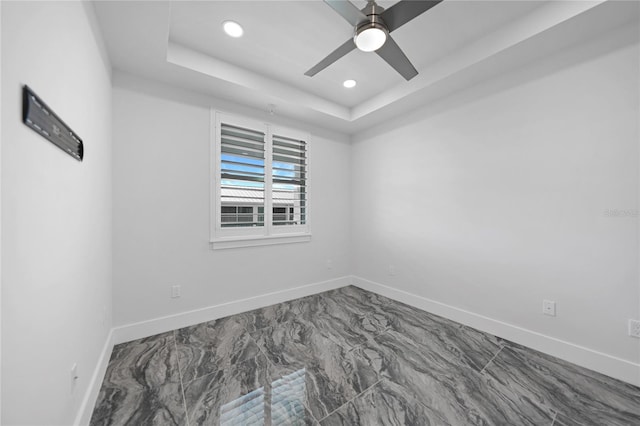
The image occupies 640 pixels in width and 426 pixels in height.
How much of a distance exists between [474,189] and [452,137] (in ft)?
2.19

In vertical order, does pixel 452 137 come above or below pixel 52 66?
above

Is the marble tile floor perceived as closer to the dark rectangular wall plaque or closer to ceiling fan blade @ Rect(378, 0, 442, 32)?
the dark rectangular wall plaque

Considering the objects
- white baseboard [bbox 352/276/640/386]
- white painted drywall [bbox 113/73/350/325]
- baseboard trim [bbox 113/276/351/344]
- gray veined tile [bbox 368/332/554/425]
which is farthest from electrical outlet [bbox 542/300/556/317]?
white painted drywall [bbox 113/73/350/325]

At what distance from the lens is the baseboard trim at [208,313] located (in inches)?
91.6

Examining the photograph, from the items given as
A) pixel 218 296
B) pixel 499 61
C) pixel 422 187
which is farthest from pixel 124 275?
pixel 499 61

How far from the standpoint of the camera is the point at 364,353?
2.14 meters

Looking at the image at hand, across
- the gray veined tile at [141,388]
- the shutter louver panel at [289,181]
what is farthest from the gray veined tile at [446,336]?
the gray veined tile at [141,388]

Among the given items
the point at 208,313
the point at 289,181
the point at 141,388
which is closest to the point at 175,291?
the point at 208,313

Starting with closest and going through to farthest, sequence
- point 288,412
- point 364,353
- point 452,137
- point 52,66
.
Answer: point 52,66
point 288,412
point 364,353
point 452,137

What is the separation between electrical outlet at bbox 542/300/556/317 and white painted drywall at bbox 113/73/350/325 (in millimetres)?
2844

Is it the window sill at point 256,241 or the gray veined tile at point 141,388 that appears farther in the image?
the window sill at point 256,241

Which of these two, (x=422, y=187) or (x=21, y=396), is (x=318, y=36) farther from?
(x=21, y=396)

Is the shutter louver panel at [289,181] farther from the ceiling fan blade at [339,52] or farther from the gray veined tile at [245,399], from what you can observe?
the gray veined tile at [245,399]

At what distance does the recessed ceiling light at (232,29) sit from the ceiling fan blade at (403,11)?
4.09 ft
